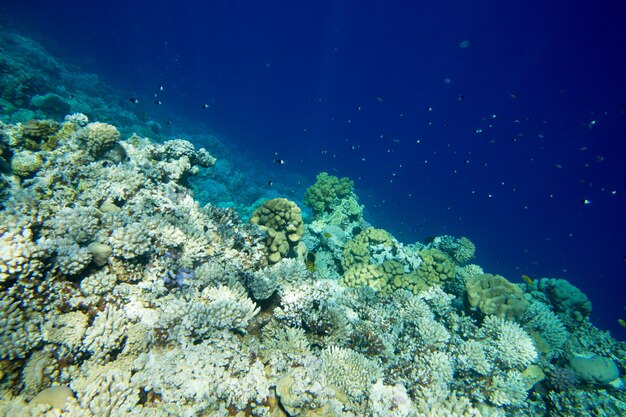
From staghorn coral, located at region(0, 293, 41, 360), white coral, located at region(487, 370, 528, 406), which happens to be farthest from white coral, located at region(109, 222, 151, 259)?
white coral, located at region(487, 370, 528, 406)

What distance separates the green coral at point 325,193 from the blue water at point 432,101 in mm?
14262

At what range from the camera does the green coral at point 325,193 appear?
1207cm

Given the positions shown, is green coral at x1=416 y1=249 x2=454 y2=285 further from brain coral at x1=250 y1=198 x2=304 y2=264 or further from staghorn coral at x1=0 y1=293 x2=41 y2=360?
staghorn coral at x1=0 y1=293 x2=41 y2=360

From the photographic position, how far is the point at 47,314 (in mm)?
3602

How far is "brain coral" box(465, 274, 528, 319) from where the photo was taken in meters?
7.31

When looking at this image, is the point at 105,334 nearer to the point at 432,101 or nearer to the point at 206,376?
the point at 206,376

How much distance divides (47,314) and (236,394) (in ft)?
9.07

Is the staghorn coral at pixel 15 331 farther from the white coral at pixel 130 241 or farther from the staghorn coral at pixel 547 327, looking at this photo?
the staghorn coral at pixel 547 327

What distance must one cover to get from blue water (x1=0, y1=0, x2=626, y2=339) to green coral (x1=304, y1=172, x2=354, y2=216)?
46.8ft

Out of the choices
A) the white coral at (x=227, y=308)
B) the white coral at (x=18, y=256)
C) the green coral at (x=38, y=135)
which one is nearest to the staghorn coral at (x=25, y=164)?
the green coral at (x=38, y=135)

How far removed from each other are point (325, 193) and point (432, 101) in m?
149

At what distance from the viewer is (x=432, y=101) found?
5394 inches

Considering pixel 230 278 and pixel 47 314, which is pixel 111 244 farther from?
pixel 230 278

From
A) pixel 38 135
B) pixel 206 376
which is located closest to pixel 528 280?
pixel 206 376
